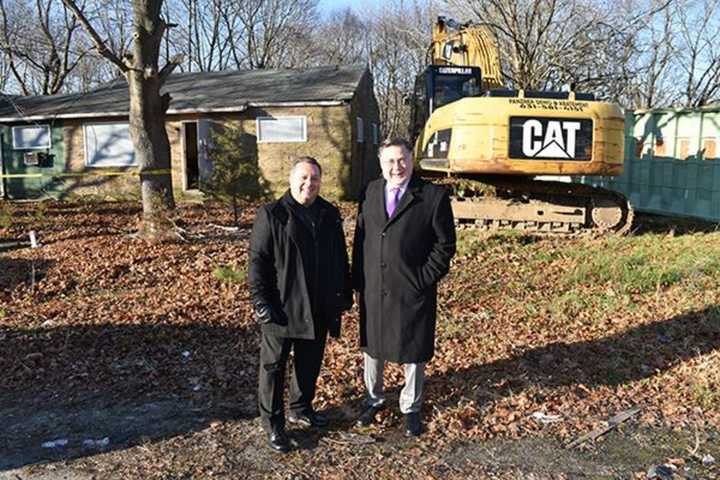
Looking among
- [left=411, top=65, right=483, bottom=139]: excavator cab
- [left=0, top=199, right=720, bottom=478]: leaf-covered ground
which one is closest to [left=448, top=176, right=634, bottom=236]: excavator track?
[left=0, top=199, right=720, bottom=478]: leaf-covered ground

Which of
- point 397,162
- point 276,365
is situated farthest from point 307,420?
point 397,162

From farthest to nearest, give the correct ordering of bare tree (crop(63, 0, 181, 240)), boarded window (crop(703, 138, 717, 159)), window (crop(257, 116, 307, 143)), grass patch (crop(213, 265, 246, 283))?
window (crop(257, 116, 307, 143)) < boarded window (crop(703, 138, 717, 159)) < bare tree (crop(63, 0, 181, 240)) < grass patch (crop(213, 265, 246, 283))

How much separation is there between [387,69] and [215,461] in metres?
46.0

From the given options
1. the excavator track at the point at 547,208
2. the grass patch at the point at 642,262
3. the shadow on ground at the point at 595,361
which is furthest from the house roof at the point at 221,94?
the shadow on ground at the point at 595,361

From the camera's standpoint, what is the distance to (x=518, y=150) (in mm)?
9148

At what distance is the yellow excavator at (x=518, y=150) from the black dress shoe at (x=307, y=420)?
566 centimetres

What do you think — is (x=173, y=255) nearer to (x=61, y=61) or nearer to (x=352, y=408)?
(x=352, y=408)

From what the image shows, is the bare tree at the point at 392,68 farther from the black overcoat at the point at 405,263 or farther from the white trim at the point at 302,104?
the black overcoat at the point at 405,263

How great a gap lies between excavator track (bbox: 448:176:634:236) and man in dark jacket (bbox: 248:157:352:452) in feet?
23.2

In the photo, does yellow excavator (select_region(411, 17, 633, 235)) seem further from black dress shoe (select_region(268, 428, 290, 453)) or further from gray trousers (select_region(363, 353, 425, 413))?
black dress shoe (select_region(268, 428, 290, 453))

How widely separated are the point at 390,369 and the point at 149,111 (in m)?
7.28

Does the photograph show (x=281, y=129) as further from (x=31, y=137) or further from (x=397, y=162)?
(x=397, y=162)

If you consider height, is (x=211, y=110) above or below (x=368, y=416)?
above

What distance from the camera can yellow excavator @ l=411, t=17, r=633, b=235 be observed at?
30.0 feet
